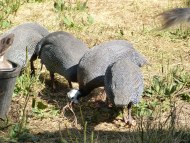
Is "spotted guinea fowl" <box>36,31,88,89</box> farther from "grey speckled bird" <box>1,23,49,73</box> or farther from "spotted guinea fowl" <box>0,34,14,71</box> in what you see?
"spotted guinea fowl" <box>0,34,14,71</box>

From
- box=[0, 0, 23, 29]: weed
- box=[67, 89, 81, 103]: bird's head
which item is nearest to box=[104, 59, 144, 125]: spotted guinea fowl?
box=[67, 89, 81, 103]: bird's head

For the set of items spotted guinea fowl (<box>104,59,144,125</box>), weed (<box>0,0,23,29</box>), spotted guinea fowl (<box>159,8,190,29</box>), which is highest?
→ spotted guinea fowl (<box>159,8,190,29</box>)

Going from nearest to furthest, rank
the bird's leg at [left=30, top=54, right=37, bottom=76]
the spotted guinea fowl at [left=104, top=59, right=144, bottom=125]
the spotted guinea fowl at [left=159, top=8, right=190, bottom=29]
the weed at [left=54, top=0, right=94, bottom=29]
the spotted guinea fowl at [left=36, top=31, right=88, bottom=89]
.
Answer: the spotted guinea fowl at [left=159, top=8, right=190, bottom=29]
the spotted guinea fowl at [left=104, top=59, right=144, bottom=125]
the spotted guinea fowl at [left=36, top=31, right=88, bottom=89]
the bird's leg at [left=30, top=54, right=37, bottom=76]
the weed at [left=54, top=0, right=94, bottom=29]

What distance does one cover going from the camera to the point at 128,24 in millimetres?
7504

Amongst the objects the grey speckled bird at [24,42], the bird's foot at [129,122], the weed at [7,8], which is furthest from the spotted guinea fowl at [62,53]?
the weed at [7,8]

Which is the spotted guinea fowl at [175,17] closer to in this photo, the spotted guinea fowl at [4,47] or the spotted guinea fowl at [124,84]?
the spotted guinea fowl at [124,84]

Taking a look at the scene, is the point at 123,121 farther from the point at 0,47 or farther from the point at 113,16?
the point at 113,16

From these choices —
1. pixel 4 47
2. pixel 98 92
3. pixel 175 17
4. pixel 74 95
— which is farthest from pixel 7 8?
pixel 175 17

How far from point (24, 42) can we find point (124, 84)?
1.44m

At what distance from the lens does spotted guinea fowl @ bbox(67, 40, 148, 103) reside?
201 inches

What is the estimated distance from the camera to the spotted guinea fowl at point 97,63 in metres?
5.11

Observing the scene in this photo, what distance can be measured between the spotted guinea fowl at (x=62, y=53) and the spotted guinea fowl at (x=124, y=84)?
56 centimetres

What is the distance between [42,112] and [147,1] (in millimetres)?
3648

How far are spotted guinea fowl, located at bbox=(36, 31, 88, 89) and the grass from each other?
211 mm
